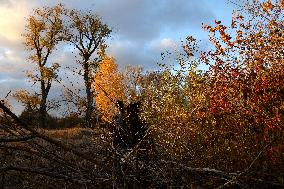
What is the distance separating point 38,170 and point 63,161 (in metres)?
0.25

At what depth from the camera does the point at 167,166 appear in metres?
3.49

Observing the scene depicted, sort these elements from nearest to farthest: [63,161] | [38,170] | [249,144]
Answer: [38,170], [63,161], [249,144]

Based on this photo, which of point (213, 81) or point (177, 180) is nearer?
point (177, 180)

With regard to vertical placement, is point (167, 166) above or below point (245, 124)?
below

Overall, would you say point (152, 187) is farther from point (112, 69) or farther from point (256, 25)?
point (112, 69)

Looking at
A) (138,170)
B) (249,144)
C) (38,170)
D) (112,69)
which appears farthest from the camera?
(112,69)

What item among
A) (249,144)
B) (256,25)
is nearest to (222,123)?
→ (249,144)

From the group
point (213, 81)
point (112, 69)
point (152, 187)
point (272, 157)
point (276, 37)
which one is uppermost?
point (112, 69)

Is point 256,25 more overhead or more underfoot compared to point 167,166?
more overhead

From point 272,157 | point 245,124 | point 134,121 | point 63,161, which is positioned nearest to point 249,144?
point 272,157

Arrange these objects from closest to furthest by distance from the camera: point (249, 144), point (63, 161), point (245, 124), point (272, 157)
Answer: point (63, 161) < point (272, 157) < point (249, 144) < point (245, 124)

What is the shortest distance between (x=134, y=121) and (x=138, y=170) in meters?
1.63

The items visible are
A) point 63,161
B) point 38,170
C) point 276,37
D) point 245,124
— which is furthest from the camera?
point 276,37

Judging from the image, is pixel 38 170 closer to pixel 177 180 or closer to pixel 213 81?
pixel 177 180
